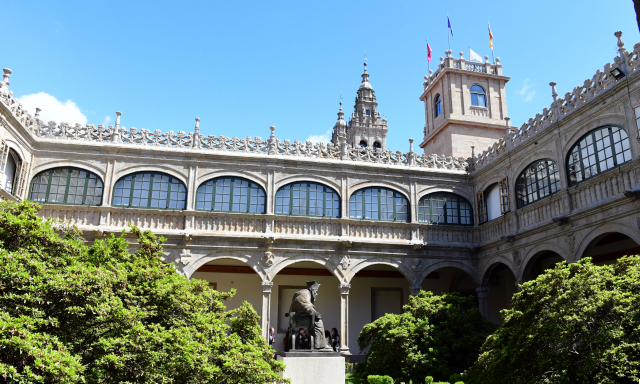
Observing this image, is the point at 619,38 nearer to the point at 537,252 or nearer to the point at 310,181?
the point at 537,252

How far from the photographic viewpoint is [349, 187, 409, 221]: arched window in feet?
63.6

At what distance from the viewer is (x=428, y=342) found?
42.9 feet

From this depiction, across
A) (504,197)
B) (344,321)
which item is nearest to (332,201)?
(344,321)

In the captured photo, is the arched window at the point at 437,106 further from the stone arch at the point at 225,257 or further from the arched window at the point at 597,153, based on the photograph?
the stone arch at the point at 225,257

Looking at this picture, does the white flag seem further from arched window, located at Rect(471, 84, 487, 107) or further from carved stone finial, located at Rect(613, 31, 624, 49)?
carved stone finial, located at Rect(613, 31, 624, 49)

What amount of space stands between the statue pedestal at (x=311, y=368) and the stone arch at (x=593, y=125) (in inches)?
369

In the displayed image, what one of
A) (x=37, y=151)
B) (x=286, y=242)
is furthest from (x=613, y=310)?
(x=37, y=151)

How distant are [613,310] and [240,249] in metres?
12.8

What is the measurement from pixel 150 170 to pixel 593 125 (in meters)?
14.3

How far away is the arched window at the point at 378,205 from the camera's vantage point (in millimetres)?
19375

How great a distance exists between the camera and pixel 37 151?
17.4m

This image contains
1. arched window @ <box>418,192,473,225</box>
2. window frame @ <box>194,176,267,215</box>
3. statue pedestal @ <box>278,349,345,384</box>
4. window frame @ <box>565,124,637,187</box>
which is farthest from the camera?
arched window @ <box>418,192,473,225</box>

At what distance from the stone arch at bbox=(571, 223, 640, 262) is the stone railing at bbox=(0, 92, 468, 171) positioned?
7.24m

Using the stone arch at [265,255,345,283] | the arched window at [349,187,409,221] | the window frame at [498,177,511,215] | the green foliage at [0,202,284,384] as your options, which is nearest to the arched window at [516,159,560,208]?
the window frame at [498,177,511,215]
